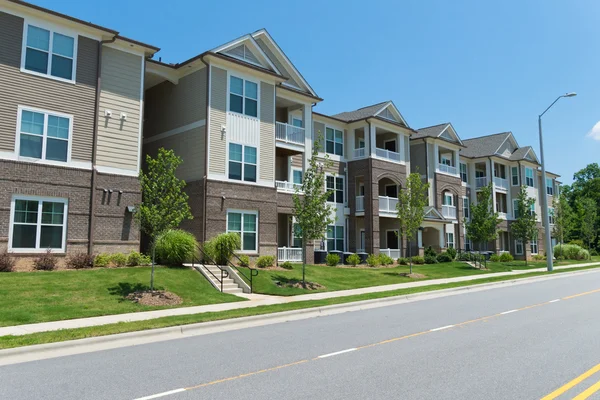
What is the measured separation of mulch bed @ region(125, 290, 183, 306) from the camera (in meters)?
14.8

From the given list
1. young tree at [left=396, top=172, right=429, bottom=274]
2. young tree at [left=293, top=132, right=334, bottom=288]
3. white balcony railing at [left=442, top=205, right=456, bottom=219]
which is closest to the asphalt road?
young tree at [left=293, top=132, right=334, bottom=288]

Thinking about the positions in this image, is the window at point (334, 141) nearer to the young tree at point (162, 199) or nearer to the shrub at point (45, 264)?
the young tree at point (162, 199)

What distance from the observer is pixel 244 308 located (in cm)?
1428

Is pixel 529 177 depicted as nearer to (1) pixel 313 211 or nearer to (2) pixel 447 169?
(2) pixel 447 169

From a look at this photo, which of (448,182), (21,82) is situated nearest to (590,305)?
(21,82)

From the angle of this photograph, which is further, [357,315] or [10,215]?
[10,215]

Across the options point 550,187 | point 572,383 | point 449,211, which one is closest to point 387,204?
point 449,211

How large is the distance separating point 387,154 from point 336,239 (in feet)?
23.2

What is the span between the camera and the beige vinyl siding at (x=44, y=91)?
A: 1819 centimetres

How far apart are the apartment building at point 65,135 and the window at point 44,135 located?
3 centimetres

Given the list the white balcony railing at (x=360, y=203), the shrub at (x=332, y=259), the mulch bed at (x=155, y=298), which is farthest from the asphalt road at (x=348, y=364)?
the white balcony railing at (x=360, y=203)

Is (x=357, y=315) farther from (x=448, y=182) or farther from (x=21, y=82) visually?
(x=448, y=182)

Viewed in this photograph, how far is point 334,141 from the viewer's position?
34719mm

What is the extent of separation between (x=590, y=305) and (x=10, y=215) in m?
19.2
